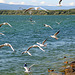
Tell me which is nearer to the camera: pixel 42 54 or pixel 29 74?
pixel 29 74

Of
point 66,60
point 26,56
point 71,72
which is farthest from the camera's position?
point 26,56

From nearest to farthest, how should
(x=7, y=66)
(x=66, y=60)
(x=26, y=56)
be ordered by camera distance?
(x=7, y=66) < (x=66, y=60) < (x=26, y=56)

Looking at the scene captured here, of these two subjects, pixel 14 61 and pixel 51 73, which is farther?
pixel 14 61

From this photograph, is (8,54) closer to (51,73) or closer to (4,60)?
(4,60)

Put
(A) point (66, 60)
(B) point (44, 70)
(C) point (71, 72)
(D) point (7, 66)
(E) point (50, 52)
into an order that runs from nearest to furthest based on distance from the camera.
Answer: (C) point (71, 72) → (B) point (44, 70) → (D) point (7, 66) → (A) point (66, 60) → (E) point (50, 52)

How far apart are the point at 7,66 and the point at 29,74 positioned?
A: 4.40 metres

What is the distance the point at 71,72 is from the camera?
22.0m

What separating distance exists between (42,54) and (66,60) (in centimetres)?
536

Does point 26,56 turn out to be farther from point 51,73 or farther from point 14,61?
point 51,73

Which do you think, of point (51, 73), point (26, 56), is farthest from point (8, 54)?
point (51, 73)

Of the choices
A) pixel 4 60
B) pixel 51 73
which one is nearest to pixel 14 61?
pixel 4 60

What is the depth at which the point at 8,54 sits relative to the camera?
3334 centimetres

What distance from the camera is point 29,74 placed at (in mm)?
22891

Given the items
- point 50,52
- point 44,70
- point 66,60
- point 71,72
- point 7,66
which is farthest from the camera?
point 50,52
